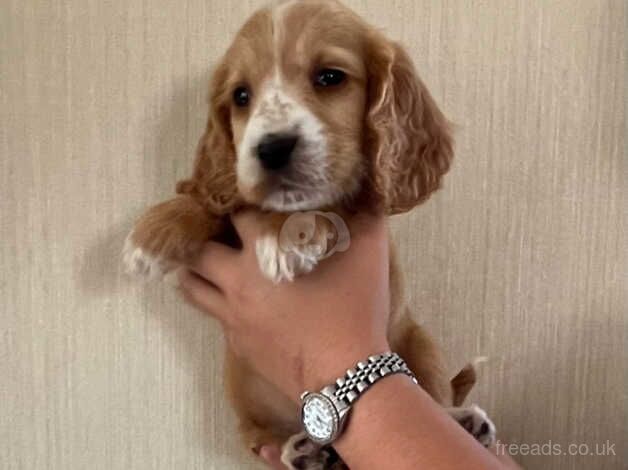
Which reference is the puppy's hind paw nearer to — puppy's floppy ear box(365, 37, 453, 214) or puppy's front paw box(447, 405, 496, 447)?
puppy's front paw box(447, 405, 496, 447)

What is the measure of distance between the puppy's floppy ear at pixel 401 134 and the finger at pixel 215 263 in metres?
0.26

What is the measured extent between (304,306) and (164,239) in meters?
0.25

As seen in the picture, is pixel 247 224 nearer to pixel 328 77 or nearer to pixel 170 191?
pixel 328 77

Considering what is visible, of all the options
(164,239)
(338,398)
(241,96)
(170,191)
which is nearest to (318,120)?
(241,96)

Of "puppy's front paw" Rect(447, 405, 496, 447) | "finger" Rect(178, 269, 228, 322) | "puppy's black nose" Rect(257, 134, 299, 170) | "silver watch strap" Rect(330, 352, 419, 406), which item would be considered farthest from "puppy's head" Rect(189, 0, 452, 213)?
"puppy's front paw" Rect(447, 405, 496, 447)

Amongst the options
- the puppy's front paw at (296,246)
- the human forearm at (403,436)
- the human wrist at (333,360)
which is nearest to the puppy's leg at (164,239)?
the puppy's front paw at (296,246)

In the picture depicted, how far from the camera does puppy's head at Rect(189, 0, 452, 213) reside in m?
1.03

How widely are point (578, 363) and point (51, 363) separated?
1128 mm

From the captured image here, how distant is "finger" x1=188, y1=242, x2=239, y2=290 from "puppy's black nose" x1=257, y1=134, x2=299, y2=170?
19cm

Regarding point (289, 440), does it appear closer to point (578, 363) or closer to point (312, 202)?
point (312, 202)

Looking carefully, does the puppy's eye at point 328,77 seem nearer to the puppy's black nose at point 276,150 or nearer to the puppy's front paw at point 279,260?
the puppy's black nose at point 276,150

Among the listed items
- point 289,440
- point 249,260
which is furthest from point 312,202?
point 289,440

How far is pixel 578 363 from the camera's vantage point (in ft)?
5.03

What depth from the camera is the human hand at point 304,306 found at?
1.02 meters
